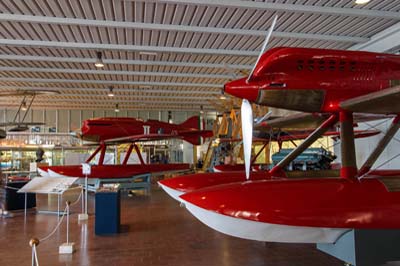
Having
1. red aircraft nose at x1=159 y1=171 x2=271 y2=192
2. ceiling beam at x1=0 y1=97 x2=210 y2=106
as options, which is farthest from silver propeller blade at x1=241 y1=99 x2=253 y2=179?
ceiling beam at x1=0 y1=97 x2=210 y2=106

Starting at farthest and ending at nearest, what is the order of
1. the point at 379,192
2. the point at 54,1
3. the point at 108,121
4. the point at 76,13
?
the point at 108,121
the point at 76,13
the point at 54,1
the point at 379,192

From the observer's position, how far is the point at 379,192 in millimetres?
3021

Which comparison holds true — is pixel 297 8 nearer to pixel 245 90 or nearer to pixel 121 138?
pixel 245 90

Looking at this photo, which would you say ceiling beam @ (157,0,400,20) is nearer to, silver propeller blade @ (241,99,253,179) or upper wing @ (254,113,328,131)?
upper wing @ (254,113,328,131)

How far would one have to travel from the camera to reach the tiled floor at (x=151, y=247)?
3709 millimetres

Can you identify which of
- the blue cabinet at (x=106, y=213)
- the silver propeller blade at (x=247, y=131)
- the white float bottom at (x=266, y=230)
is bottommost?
the blue cabinet at (x=106, y=213)

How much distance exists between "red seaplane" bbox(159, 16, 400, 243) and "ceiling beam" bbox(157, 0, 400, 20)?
2083mm

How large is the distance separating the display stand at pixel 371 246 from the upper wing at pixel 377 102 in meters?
1.23

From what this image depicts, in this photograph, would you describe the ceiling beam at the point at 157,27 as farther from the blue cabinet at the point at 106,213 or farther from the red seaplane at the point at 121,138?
the red seaplane at the point at 121,138

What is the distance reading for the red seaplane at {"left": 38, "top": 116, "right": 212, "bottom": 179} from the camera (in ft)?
29.5

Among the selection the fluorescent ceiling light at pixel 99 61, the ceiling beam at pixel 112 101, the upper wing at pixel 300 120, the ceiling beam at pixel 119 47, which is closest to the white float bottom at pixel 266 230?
the upper wing at pixel 300 120

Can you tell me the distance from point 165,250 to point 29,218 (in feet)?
12.5

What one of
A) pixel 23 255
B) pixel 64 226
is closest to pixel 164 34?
pixel 64 226

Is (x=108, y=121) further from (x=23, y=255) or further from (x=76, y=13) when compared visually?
(x=23, y=255)
